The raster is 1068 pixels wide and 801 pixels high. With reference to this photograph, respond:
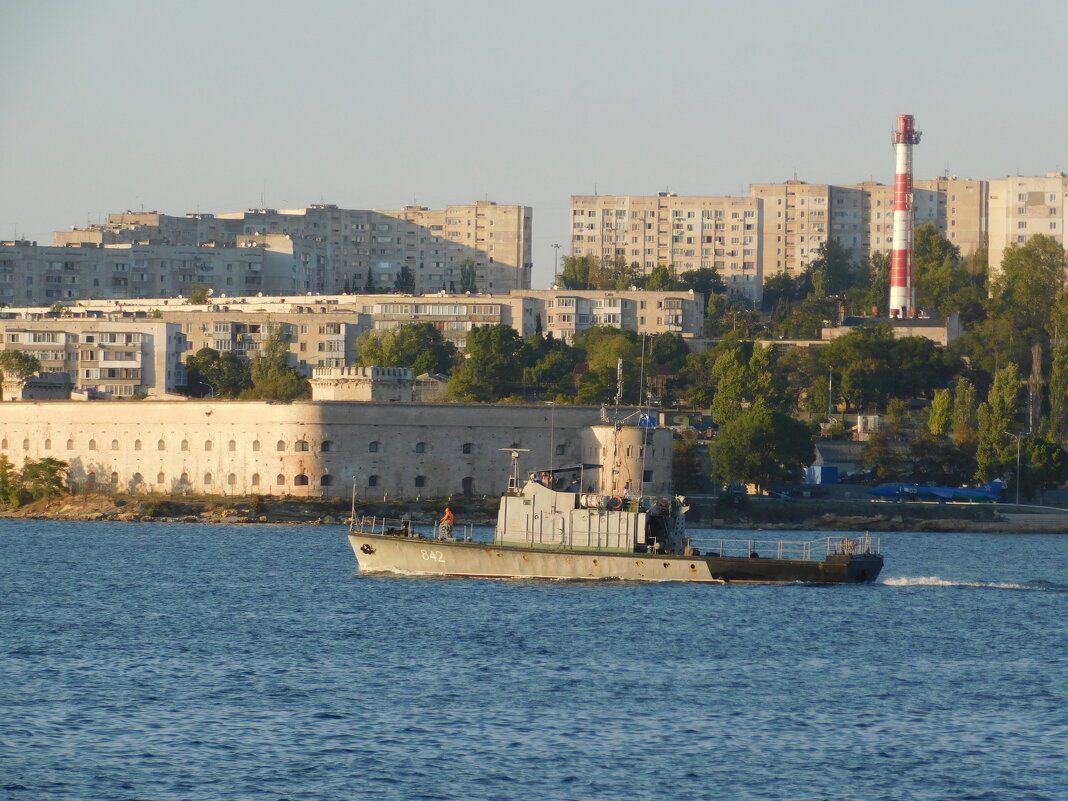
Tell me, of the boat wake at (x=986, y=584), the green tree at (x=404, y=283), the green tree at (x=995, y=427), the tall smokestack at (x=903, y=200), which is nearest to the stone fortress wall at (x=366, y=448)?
the green tree at (x=995, y=427)

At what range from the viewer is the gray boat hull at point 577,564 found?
50.5m

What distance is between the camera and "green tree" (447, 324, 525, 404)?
368ft

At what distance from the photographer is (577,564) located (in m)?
50.6

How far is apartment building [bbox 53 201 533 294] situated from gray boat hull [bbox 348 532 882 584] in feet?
379

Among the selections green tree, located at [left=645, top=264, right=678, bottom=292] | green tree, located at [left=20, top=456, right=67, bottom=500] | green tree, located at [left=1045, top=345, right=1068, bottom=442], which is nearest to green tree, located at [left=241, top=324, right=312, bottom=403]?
green tree, located at [left=20, top=456, right=67, bottom=500]

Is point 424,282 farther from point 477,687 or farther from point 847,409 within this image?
point 477,687

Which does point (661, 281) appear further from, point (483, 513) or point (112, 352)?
point (483, 513)

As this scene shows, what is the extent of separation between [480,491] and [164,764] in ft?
196

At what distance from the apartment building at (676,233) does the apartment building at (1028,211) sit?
21.2 meters

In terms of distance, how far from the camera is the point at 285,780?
89.7 feet

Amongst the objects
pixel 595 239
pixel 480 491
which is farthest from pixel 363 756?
pixel 595 239

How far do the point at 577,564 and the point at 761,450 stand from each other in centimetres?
4295

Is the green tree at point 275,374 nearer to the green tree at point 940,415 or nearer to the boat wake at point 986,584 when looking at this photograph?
the green tree at point 940,415

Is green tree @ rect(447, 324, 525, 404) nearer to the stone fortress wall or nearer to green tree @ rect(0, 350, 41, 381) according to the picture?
the stone fortress wall
